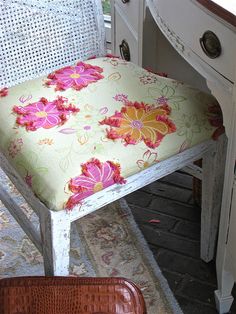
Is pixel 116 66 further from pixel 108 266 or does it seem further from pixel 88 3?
pixel 108 266

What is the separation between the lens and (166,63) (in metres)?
1.59

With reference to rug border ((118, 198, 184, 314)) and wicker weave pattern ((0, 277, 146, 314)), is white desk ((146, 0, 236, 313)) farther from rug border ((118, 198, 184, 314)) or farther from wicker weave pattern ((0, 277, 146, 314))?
wicker weave pattern ((0, 277, 146, 314))

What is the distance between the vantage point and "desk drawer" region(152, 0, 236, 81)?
101 cm

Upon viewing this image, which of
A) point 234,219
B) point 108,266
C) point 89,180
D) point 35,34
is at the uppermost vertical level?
point 35,34

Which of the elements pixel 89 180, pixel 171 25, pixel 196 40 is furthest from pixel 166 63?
pixel 89 180

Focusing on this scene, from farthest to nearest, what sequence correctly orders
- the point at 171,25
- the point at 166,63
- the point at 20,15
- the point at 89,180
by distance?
the point at 166,63
the point at 20,15
the point at 171,25
the point at 89,180

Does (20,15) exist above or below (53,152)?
above

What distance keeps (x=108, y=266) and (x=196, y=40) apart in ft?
2.16

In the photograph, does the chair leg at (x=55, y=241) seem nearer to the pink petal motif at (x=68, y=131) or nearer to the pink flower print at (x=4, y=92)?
the pink petal motif at (x=68, y=131)

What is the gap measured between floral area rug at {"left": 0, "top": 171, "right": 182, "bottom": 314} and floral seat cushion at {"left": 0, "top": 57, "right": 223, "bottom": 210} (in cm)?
41

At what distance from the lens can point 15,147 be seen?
3.94 ft

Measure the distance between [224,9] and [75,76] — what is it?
48 cm

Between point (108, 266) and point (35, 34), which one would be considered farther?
point (108, 266)

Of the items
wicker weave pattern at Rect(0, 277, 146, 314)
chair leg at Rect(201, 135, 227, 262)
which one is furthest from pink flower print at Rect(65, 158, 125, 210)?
chair leg at Rect(201, 135, 227, 262)
